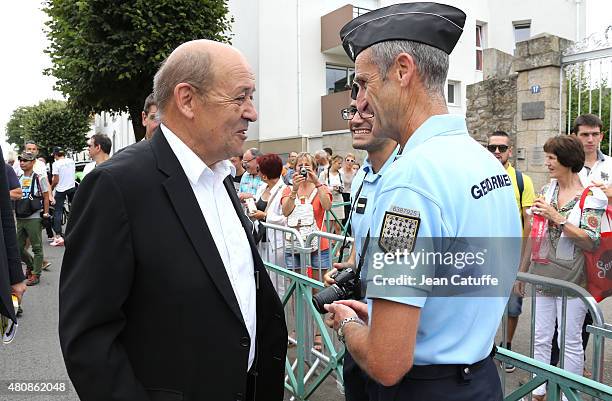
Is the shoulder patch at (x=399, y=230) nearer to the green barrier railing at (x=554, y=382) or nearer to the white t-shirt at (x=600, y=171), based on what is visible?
the green barrier railing at (x=554, y=382)

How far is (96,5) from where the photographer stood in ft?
46.7

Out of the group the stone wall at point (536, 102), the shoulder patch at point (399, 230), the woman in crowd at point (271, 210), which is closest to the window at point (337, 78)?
the stone wall at point (536, 102)

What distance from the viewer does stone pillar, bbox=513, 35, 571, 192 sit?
743 centimetres

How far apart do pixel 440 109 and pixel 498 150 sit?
3.43m

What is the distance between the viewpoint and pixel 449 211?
124 centimetres

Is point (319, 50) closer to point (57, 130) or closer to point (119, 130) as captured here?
point (119, 130)

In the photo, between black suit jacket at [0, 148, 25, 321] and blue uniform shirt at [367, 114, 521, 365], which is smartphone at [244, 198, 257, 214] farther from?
blue uniform shirt at [367, 114, 521, 365]

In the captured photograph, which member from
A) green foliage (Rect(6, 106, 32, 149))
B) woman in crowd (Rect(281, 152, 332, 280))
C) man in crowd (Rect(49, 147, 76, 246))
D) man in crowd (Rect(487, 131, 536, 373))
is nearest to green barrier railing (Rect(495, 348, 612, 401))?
man in crowd (Rect(487, 131, 536, 373))

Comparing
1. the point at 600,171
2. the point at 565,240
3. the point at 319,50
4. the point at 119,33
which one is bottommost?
the point at 565,240

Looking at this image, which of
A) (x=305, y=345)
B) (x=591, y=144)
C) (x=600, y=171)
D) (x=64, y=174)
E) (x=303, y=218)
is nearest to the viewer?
(x=305, y=345)

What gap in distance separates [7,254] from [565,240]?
376 cm

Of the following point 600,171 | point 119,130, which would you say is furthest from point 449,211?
point 119,130

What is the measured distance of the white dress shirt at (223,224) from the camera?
1.79 m

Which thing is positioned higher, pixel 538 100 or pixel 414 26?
pixel 538 100
